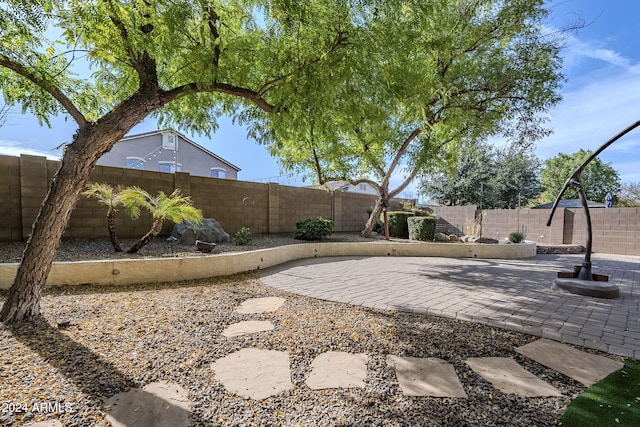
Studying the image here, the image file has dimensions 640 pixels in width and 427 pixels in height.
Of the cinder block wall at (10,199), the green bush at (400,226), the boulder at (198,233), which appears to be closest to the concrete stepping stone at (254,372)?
the boulder at (198,233)

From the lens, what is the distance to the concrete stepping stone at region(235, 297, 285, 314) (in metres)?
3.48

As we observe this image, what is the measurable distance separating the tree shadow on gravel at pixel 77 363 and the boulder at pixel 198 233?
387 cm

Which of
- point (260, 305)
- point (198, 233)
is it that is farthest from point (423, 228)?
point (260, 305)

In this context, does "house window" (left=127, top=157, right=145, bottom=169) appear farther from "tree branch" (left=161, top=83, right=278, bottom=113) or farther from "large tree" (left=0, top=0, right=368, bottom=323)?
"tree branch" (left=161, top=83, right=278, bottom=113)

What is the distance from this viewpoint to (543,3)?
6.71 m

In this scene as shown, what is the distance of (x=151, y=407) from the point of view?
1717mm

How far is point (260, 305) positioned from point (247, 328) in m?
0.74

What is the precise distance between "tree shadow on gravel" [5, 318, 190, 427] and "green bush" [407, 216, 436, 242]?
31.9 ft

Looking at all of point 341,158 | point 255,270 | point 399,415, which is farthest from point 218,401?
point 341,158

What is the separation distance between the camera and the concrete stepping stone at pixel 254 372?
1929mm

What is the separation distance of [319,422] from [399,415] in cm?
47

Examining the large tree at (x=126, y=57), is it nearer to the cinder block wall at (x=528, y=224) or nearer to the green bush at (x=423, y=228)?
the green bush at (x=423, y=228)

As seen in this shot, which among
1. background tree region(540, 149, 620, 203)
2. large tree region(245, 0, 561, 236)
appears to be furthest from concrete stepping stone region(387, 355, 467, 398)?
background tree region(540, 149, 620, 203)

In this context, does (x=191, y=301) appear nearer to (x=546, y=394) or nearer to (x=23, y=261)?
(x=23, y=261)
